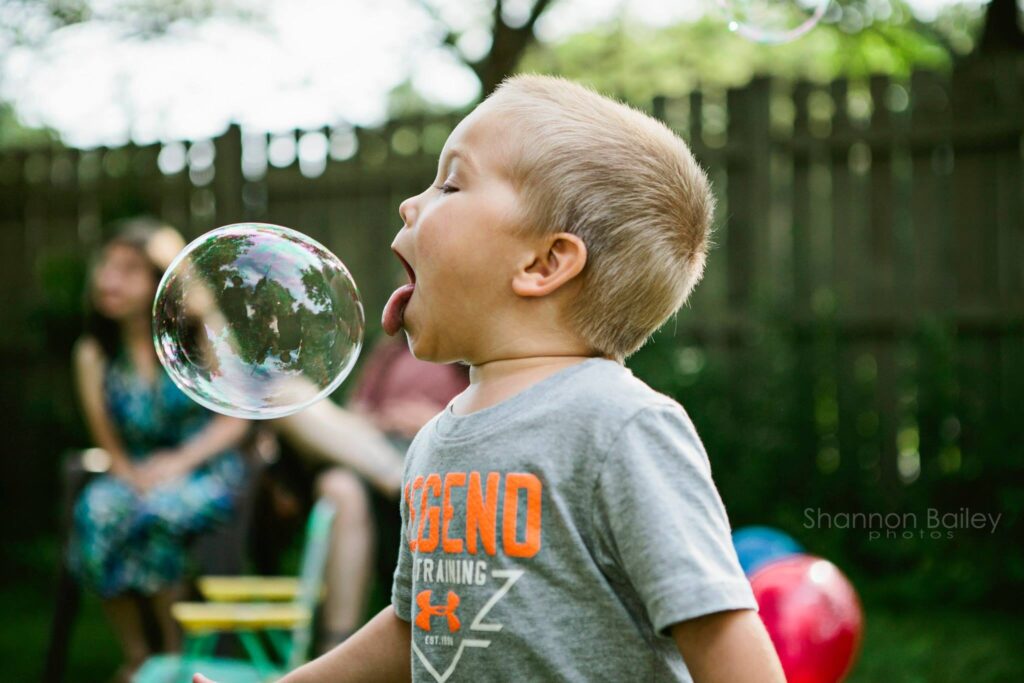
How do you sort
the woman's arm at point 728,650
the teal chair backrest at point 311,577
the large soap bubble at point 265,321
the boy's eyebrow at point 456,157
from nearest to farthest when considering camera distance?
the woman's arm at point 728,650
the boy's eyebrow at point 456,157
the large soap bubble at point 265,321
the teal chair backrest at point 311,577

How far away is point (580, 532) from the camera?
125 cm

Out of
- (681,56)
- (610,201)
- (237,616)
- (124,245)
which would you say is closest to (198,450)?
(124,245)

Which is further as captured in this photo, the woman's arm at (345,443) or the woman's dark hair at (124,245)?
the woman's dark hair at (124,245)

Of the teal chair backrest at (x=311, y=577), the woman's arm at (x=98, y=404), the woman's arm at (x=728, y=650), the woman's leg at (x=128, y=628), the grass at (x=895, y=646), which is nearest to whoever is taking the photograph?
the woman's arm at (x=728, y=650)

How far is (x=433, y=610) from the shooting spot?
1.35 m

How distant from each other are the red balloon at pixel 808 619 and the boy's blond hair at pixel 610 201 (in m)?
1.58

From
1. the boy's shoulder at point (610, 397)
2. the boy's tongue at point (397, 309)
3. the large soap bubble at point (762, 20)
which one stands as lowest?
the boy's shoulder at point (610, 397)

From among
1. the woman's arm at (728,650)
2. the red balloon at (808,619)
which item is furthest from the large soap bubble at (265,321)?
the red balloon at (808,619)

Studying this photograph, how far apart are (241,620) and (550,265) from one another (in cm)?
237

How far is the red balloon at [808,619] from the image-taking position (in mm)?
2768

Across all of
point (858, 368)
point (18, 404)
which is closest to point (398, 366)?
point (858, 368)

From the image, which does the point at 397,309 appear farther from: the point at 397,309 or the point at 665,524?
the point at 665,524

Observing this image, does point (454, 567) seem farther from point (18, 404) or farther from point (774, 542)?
point (18, 404)

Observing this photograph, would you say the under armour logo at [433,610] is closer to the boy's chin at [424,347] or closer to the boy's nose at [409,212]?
the boy's chin at [424,347]
